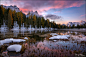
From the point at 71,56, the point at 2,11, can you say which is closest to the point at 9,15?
the point at 2,11

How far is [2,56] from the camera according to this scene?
23.3 feet

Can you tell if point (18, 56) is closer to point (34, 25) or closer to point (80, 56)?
point (80, 56)

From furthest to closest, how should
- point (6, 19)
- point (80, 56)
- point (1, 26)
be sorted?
point (6, 19) < point (1, 26) < point (80, 56)

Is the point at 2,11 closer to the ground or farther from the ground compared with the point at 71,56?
farther from the ground

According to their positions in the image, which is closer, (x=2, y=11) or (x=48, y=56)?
(x=48, y=56)

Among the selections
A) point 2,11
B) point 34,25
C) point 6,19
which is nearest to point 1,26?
point 6,19

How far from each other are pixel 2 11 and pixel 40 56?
314 feet

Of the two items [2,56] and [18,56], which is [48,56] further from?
[2,56]

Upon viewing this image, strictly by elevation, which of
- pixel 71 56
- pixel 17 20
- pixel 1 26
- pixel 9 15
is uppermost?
pixel 9 15

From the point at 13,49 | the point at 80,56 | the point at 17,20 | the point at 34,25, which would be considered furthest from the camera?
the point at 34,25

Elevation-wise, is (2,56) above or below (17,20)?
below

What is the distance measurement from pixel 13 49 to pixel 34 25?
9119 centimetres

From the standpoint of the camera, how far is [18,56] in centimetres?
702

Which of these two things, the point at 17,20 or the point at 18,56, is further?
the point at 17,20
